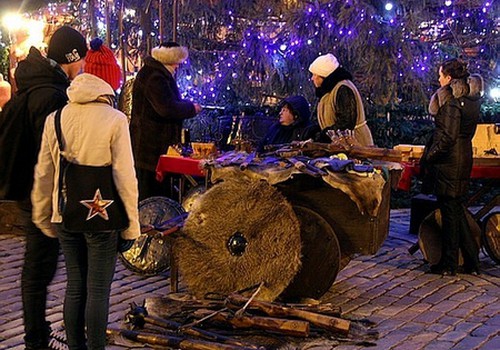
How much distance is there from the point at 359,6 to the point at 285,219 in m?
4.92

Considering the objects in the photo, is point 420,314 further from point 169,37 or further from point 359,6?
point 169,37

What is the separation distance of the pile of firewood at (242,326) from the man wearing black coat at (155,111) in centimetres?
266

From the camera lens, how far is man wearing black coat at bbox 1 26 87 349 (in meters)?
4.41

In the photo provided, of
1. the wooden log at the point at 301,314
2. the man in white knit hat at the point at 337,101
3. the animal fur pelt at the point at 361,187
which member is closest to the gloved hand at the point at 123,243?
the wooden log at the point at 301,314

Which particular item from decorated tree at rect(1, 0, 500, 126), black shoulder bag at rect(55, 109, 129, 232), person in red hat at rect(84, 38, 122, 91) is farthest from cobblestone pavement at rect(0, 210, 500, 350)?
decorated tree at rect(1, 0, 500, 126)

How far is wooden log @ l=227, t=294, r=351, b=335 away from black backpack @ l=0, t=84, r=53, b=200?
1.74 meters

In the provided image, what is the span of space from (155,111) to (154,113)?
0.06 m

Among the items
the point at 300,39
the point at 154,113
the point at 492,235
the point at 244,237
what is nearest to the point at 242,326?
the point at 244,237

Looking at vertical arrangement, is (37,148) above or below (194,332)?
above

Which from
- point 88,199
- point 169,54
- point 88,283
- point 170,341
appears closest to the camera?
point 88,199

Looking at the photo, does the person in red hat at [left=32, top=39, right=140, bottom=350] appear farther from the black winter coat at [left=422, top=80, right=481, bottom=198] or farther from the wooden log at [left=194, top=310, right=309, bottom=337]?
the black winter coat at [left=422, top=80, right=481, bottom=198]

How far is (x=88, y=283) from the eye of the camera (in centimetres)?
407

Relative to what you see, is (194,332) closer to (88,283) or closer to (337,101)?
(88,283)

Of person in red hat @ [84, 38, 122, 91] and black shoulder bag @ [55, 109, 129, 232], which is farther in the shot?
person in red hat @ [84, 38, 122, 91]
